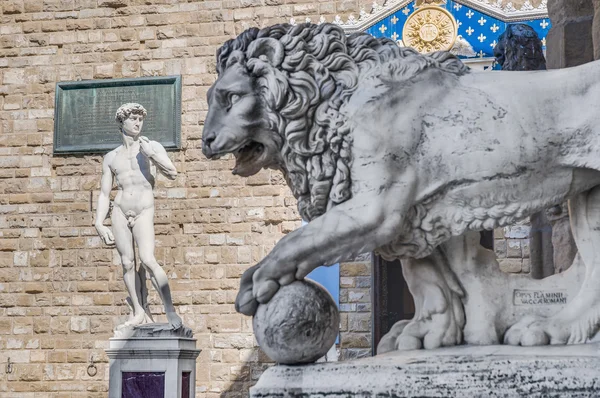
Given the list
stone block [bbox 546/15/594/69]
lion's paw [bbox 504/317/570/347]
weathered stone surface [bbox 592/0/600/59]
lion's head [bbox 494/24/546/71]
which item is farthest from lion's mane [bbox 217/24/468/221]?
lion's head [bbox 494/24/546/71]

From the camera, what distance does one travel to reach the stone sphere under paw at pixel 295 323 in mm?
2197

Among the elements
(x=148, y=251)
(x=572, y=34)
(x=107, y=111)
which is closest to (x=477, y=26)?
(x=148, y=251)

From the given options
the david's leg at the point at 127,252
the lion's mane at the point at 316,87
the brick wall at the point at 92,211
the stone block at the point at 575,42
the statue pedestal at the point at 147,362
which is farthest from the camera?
the brick wall at the point at 92,211

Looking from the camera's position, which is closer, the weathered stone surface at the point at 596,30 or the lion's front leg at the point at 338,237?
the lion's front leg at the point at 338,237

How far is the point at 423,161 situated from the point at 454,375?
512mm

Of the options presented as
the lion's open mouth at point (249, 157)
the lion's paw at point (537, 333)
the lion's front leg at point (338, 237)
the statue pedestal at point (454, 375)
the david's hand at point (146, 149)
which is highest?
the david's hand at point (146, 149)

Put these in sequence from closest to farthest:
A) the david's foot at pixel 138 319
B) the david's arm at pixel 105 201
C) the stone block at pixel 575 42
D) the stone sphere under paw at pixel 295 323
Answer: the stone sphere under paw at pixel 295 323, the stone block at pixel 575 42, the david's foot at pixel 138 319, the david's arm at pixel 105 201

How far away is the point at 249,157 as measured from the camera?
2451 mm

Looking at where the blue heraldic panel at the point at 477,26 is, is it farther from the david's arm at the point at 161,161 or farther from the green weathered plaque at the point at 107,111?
the david's arm at the point at 161,161

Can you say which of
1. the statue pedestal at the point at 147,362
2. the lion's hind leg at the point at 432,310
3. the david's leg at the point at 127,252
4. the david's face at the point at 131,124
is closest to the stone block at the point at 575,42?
the lion's hind leg at the point at 432,310

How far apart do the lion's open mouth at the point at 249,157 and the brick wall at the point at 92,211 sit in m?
7.51

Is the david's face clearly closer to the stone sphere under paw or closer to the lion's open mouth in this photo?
the lion's open mouth

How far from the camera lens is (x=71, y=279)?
10.9m

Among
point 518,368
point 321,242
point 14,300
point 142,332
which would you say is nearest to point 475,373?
point 518,368
